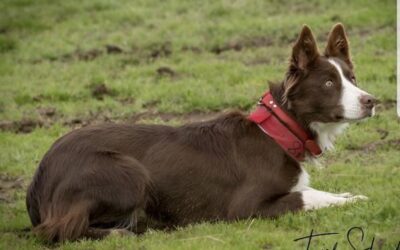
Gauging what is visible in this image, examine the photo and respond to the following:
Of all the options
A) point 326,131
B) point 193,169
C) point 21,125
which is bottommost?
point 21,125

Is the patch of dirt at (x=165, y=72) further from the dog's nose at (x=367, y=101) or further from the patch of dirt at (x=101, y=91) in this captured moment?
the dog's nose at (x=367, y=101)

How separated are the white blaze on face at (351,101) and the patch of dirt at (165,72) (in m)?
6.81

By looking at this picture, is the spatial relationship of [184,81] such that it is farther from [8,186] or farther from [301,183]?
[301,183]

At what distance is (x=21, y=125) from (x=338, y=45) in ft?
18.7

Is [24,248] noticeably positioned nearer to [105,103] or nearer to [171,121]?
[171,121]

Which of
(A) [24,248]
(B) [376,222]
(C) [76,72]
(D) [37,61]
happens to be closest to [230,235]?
(B) [376,222]

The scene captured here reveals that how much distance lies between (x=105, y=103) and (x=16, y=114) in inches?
51.8

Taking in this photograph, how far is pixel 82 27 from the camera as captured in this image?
18.0m

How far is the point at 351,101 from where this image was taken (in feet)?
25.5

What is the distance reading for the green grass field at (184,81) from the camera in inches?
289

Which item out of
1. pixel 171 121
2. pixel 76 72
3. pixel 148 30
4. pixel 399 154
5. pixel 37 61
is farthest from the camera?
pixel 148 30

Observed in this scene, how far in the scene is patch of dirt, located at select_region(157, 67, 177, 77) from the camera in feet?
47.4

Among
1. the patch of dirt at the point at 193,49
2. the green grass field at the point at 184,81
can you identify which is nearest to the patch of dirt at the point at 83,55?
the green grass field at the point at 184,81

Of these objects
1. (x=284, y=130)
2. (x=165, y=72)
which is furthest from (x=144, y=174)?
(x=165, y=72)
